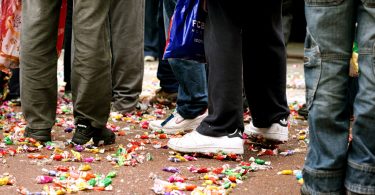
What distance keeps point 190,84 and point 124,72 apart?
1000 millimetres

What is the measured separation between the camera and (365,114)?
2.32 metres

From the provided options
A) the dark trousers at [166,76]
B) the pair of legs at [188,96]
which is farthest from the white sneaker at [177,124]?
the dark trousers at [166,76]

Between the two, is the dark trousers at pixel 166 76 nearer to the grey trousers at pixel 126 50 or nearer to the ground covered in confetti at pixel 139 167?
the grey trousers at pixel 126 50

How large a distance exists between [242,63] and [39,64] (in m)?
1.14

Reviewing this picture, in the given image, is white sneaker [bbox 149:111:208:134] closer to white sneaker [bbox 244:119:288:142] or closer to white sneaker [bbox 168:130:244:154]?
white sneaker [bbox 244:119:288:142]

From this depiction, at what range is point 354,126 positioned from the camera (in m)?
2.38

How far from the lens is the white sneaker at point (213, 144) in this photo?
3.32 meters

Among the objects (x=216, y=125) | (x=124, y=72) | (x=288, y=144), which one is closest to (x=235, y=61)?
(x=216, y=125)

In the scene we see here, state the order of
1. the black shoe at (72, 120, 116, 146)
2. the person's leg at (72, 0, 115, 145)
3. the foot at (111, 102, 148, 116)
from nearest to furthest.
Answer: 1. the person's leg at (72, 0, 115, 145)
2. the black shoe at (72, 120, 116, 146)
3. the foot at (111, 102, 148, 116)

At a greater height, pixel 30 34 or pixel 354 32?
pixel 354 32

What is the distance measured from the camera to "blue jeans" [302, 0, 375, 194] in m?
2.33

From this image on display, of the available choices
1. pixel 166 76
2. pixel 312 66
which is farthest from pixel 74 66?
pixel 166 76

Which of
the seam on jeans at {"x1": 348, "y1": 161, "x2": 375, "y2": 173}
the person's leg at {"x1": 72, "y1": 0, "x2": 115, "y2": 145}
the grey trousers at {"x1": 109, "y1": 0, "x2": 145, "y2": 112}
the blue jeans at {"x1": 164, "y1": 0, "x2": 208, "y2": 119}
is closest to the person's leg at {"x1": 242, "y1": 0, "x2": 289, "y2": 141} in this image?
the blue jeans at {"x1": 164, "y1": 0, "x2": 208, "y2": 119}

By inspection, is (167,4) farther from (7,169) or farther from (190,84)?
(7,169)
